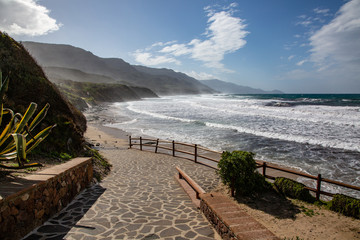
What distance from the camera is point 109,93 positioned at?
317 feet

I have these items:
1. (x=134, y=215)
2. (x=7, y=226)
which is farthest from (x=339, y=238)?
(x=7, y=226)

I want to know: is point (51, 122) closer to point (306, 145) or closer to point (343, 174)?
point (343, 174)

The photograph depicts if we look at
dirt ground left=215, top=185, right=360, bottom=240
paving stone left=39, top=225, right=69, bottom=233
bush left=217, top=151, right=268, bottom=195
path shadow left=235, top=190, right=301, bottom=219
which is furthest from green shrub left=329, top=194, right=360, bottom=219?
paving stone left=39, top=225, right=69, bottom=233

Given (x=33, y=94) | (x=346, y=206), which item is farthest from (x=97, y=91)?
(x=346, y=206)

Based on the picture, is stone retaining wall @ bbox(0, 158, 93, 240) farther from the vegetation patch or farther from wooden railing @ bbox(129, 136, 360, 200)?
wooden railing @ bbox(129, 136, 360, 200)

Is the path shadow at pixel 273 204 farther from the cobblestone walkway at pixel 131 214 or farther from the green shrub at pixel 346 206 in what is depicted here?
the cobblestone walkway at pixel 131 214

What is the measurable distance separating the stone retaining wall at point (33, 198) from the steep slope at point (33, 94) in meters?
2.50

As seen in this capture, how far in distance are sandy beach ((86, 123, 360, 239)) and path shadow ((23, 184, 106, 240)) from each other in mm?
4162

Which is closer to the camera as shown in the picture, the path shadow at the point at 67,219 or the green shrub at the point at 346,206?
the path shadow at the point at 67,219

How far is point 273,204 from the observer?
6430mm

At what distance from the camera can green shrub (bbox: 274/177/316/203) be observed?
6.64 meters

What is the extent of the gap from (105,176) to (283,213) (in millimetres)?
6281

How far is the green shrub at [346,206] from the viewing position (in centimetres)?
558

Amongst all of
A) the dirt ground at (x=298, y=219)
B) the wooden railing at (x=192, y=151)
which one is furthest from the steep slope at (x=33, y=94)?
the dirt ground at (x=298, y=219)
